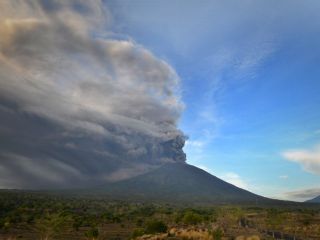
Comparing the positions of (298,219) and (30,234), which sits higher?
(298,219)

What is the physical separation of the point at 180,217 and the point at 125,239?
35.9 meters

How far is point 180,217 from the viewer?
9688 centimetres

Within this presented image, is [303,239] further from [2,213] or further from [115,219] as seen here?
[2,213]

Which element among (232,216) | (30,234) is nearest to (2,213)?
(30,234)

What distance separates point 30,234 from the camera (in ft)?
229

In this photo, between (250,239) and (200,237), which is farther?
(200,237)

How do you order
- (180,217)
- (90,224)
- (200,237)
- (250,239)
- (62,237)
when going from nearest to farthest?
(250,239), (200,237), (62,237), (90,224), (180,217)

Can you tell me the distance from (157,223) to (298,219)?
5667cm

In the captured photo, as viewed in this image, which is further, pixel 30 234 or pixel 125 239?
pixel 30 234

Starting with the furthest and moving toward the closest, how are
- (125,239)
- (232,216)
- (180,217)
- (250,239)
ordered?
(232,216) < (180,217) < (125,239) < (250,239)

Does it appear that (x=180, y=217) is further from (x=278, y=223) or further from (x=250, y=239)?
(x=250, y=239)

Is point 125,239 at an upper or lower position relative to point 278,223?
lower

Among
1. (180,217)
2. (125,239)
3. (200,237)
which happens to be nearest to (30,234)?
(125,239)

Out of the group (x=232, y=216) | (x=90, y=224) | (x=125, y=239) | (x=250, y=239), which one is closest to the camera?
(x=250, y=239)
